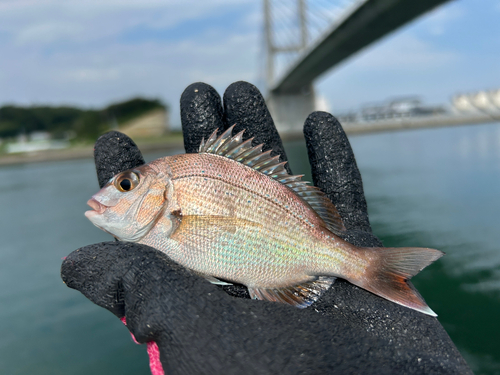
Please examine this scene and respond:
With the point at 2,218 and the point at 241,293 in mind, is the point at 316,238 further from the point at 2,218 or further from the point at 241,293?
the point at 2,218

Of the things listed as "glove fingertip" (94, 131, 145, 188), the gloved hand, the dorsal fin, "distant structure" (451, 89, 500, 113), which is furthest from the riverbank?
"distant structure" (451, 89, 500, 113)

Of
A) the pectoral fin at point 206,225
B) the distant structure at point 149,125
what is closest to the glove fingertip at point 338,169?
the pectoral fin at point 206,225

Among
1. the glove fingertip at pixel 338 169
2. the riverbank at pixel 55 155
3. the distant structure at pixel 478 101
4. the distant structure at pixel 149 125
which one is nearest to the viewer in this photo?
the glove fingertip at pixel 338 169

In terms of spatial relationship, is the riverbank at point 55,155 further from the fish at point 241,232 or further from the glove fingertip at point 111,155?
the fish at point 241,232

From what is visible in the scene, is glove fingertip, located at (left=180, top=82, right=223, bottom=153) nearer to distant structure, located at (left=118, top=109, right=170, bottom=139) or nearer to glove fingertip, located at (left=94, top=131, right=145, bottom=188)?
glove fingertip, located at (left=94, top=131, right=145, bottom=188)

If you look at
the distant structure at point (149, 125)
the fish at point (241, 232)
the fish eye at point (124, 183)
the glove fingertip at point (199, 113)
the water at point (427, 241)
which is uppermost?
the distant structure at point (149, 125)

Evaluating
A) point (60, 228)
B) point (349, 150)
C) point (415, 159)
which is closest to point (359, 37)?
point (415, 159)
